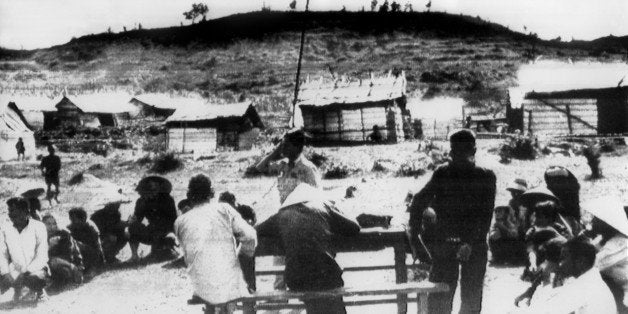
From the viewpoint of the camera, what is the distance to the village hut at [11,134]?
21.3ft

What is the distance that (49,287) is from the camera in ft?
15.8

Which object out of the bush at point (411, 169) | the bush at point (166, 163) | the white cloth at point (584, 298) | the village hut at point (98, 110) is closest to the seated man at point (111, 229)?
the bush at point (166, 163)

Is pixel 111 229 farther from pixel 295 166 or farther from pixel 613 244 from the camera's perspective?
pixel 613 244

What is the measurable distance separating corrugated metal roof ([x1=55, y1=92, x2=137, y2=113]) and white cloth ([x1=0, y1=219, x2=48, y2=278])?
258 inches

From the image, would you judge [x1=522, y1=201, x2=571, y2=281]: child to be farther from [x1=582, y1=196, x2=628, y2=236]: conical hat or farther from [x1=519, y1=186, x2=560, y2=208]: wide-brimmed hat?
[x1=582, y1=196, x2=628, y2=236]: conical hat

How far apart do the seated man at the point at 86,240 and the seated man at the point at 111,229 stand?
0.99ft

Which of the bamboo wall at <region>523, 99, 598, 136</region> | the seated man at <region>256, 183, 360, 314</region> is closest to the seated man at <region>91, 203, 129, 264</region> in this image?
the seated man at <region>256, 183, 360, 314</region>

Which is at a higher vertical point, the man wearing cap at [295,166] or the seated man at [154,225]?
the man wearing cap at [295,166]

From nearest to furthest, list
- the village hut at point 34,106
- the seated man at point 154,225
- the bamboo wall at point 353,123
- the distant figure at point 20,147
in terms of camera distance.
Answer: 1. the seated man at point 154,225
2. the distant figure at point 20,147
3. the village hut at point 34,106
4. the bamboo wall at point 353,123

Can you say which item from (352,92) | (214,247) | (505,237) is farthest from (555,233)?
(352,92)

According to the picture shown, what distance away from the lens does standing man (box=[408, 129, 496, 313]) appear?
3.02m

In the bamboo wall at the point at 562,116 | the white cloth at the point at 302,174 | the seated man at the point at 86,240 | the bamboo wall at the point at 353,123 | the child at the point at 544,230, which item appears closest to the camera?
the white cloth at the point at 302,174

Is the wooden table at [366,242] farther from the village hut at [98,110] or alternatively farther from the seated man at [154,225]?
the village hut at [98,110]

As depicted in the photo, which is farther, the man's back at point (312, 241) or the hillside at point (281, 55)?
the hillside at point (281, 55)
